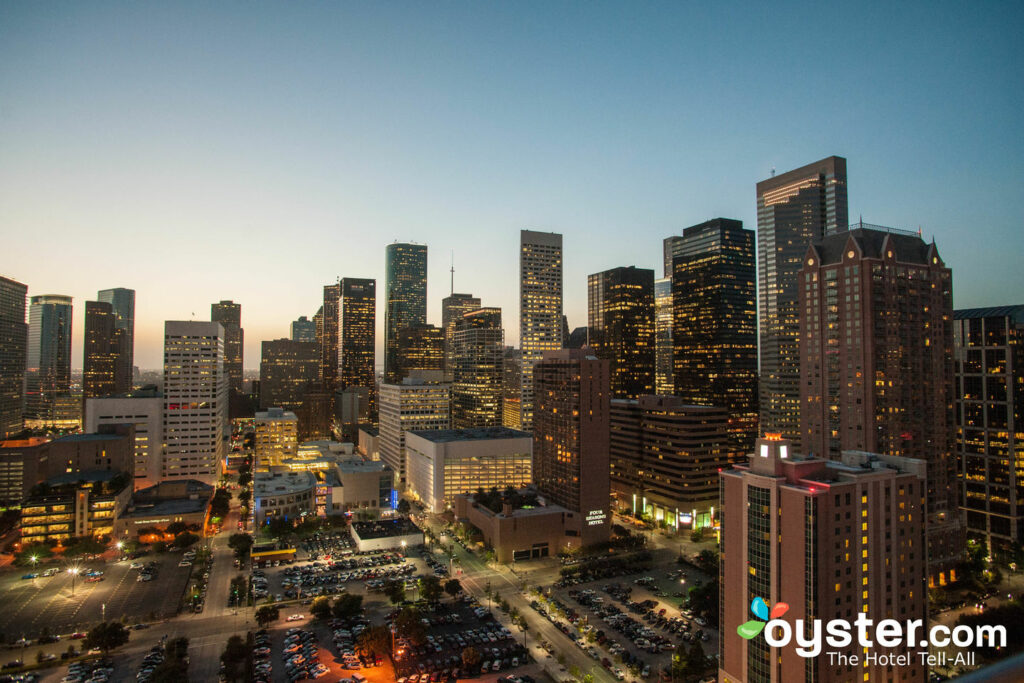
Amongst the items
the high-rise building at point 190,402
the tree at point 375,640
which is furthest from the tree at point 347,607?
the high-rise building at point 190,402

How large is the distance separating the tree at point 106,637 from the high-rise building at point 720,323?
121 m

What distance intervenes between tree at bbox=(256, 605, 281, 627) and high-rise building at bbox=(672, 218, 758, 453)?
10940 cm

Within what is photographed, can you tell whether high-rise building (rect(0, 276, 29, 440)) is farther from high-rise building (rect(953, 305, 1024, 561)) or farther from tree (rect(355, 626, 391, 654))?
high-rise building (rect(953, 305, 1024, 561))

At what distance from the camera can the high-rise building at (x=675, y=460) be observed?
86.5 m

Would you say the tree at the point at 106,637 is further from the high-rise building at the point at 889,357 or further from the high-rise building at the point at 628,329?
the high-rise building at the point at 628,329

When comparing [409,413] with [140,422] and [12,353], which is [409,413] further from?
[12,353]

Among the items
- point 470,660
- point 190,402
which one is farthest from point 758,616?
point 190,402

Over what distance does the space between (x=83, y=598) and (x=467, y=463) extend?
180 feet

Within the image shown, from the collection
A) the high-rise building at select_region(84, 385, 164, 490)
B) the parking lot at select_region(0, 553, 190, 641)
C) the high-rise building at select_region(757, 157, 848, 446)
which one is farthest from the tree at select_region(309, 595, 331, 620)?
the high-rise building at select_region(757, 157, 848, 446)

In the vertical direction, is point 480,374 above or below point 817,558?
above

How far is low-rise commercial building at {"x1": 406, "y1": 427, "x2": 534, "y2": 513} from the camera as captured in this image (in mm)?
99875

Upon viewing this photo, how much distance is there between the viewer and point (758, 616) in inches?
1580

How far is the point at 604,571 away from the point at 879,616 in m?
32.4

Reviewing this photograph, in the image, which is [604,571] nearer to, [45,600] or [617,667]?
[617,667]
